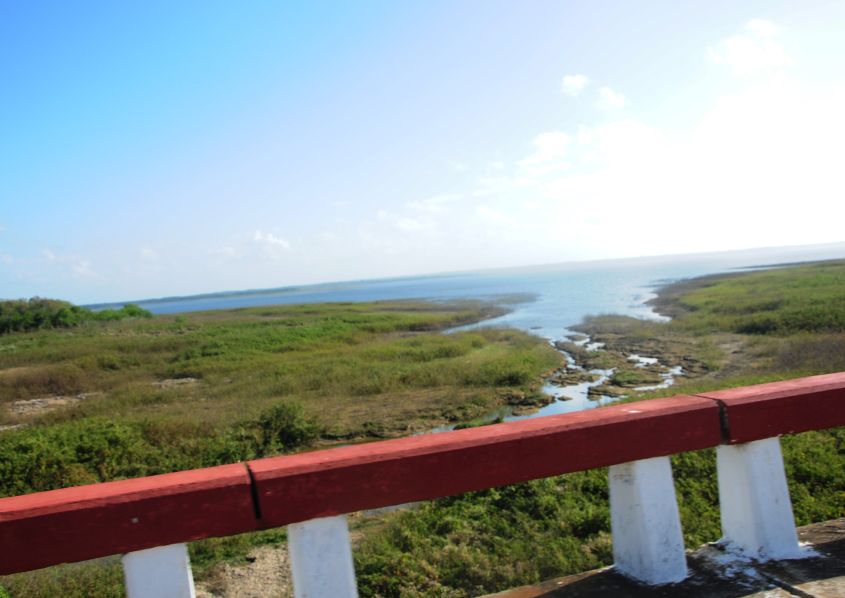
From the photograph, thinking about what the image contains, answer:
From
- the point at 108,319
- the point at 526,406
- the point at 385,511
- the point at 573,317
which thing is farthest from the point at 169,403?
the point at 108,319

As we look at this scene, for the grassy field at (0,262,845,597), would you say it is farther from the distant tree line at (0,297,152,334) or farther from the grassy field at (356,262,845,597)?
the distant tree line at (0,297,152,334)

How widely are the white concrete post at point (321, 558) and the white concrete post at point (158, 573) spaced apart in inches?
12.3

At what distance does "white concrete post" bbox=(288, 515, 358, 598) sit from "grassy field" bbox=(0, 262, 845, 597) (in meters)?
1.85

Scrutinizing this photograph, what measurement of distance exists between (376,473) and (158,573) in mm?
678

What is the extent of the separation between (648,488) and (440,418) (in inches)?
443

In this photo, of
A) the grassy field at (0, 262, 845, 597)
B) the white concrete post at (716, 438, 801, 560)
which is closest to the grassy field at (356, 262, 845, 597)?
the grassy field at (0, 262, 845, 597)

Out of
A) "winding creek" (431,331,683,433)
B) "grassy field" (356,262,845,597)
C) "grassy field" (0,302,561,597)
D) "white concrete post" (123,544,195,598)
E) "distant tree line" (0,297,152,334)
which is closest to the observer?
"white concrete post" (123,544,195,598)

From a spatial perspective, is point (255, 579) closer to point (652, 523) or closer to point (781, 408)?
point (652, 523)

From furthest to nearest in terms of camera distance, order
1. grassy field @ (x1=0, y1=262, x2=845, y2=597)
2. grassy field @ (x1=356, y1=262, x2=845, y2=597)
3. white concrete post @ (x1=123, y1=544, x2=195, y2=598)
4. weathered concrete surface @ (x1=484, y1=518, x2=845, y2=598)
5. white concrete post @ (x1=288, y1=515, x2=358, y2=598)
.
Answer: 1. grassy field @ (x1=0, y1=262, x2=845, y2=597)
2. grassy field @ (x1=356, y1=262, x2=845, y2=597)
3. weathered concrete surface @ (x1=484, y1=518, x2=845, y2=598)
4. white concrete post @ (x1=288, y1=515, x2=358, y2=598)
5. white concrete post @ (x1=123, y1=544, x2=195, y2=598)

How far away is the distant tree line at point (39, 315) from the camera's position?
46188mm

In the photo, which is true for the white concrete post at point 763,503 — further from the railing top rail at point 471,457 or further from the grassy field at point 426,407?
the grassy field at point 426,407

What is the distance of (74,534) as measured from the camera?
5.58ft

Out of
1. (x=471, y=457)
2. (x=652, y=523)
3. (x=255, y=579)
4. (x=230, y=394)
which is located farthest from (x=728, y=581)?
(x=230, y=394)

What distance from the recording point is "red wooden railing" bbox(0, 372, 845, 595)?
170 cm
